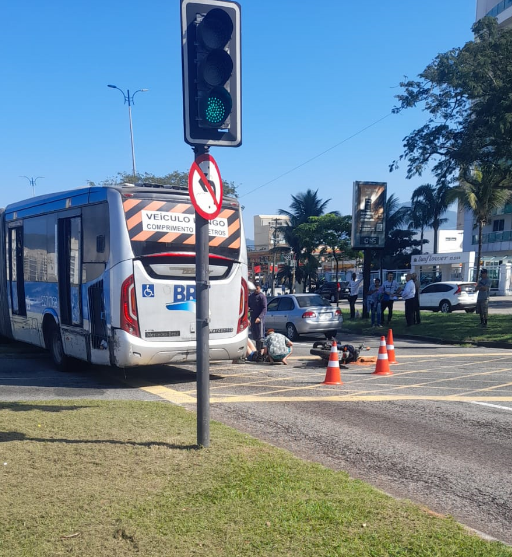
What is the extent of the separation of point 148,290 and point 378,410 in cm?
398

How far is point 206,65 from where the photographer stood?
5.31 meters

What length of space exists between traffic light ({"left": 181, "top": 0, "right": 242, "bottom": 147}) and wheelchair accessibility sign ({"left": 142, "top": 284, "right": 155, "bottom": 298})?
439cm

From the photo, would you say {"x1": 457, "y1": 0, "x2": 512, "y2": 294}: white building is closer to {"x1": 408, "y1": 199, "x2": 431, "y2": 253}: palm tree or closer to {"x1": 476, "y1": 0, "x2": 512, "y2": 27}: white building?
{"x1": 476, "y1": 0, "x2": 512, "y2": 27}: white building

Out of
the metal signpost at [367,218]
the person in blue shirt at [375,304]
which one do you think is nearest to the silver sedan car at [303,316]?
the person in blue shirt at [375,304]

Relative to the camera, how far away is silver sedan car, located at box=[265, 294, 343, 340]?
18750 millimetres

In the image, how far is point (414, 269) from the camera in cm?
5472

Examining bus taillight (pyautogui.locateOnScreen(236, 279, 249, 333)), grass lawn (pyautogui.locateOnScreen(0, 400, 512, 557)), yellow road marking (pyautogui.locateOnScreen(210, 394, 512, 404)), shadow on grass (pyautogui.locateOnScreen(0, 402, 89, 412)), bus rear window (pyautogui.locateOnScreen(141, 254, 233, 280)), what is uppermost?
bus rear window (pyautogui.locateOnScreen(141, 254, 233, 280))

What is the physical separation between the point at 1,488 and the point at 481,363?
34.8 feet


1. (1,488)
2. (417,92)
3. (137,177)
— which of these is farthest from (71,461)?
(137,177)

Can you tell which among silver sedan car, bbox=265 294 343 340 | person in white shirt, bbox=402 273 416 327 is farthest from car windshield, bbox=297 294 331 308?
person in white shirt, bbox=402 273 416 327

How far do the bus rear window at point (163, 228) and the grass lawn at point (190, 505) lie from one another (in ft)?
12.9

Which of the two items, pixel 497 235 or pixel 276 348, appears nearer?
pixel 276 348

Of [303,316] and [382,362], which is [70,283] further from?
[303,316]

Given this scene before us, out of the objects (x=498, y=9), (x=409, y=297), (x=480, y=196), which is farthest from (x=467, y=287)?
(x=498, y=9)
